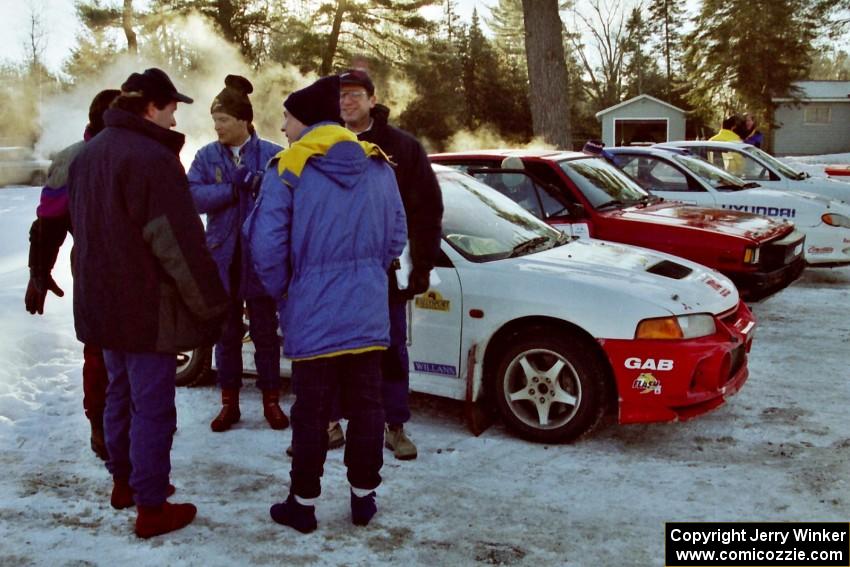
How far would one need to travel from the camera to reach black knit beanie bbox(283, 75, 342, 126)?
330cm

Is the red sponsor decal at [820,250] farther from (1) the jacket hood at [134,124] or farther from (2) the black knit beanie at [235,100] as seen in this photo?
(1) the jacket hood at [134,124]

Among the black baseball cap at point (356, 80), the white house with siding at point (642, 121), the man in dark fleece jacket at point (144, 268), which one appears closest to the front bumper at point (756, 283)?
the black baseball cap at point (356, 80)

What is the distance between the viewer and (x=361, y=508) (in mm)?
3469

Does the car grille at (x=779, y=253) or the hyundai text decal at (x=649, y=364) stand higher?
the car grille at (x=779, y=253)

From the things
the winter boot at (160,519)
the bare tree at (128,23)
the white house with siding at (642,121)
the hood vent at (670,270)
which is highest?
the bare tree at (128,23)

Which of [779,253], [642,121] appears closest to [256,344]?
[779,253]

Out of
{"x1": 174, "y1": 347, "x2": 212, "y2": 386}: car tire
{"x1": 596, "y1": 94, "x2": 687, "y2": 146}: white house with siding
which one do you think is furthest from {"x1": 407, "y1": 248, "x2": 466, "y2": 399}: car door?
{"x1": 596, "y1": 94, "x2": 687, "y2": 146}: white house with siding

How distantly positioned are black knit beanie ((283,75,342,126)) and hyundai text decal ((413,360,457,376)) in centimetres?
178

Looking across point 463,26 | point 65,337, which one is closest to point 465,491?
point 65,337

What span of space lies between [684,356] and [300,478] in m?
2.04

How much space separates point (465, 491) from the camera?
3.86 meters

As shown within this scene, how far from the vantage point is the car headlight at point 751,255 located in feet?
21.5

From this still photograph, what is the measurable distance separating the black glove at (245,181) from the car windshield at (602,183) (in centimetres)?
333

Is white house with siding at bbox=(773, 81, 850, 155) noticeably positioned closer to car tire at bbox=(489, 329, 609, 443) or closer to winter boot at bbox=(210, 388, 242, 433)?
car tire at bbox=(489, 329, 609, 443)
